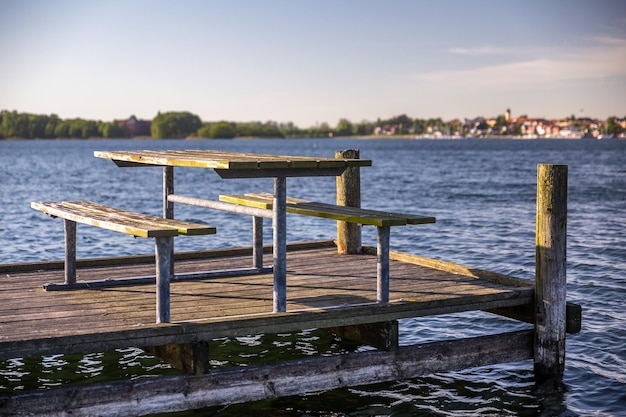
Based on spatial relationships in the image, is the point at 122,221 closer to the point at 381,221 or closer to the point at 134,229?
the point at 134,229

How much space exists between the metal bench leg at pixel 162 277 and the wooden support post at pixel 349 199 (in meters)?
4.09

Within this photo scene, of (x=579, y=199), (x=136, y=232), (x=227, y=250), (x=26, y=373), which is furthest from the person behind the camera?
(x=579, y=199)

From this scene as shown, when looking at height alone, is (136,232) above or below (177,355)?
above

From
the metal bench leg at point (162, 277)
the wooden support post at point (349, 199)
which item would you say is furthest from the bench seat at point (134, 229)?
the wooden support post at point (349, 199)

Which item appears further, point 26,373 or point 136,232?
point 26,373

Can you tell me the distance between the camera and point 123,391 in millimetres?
6793

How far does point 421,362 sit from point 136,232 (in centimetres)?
294

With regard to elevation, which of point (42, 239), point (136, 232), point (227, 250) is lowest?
point (42, 239)

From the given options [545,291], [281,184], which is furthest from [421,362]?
[281,184]

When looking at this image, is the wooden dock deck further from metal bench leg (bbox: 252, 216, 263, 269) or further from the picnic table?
the picnic table

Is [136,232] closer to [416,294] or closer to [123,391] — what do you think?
[123,391]

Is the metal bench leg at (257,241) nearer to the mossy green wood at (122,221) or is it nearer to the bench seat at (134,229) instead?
the bench seat at (134,229)

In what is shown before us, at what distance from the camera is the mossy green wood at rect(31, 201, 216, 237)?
22.1 feet

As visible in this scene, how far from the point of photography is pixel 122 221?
7395 millimetres
